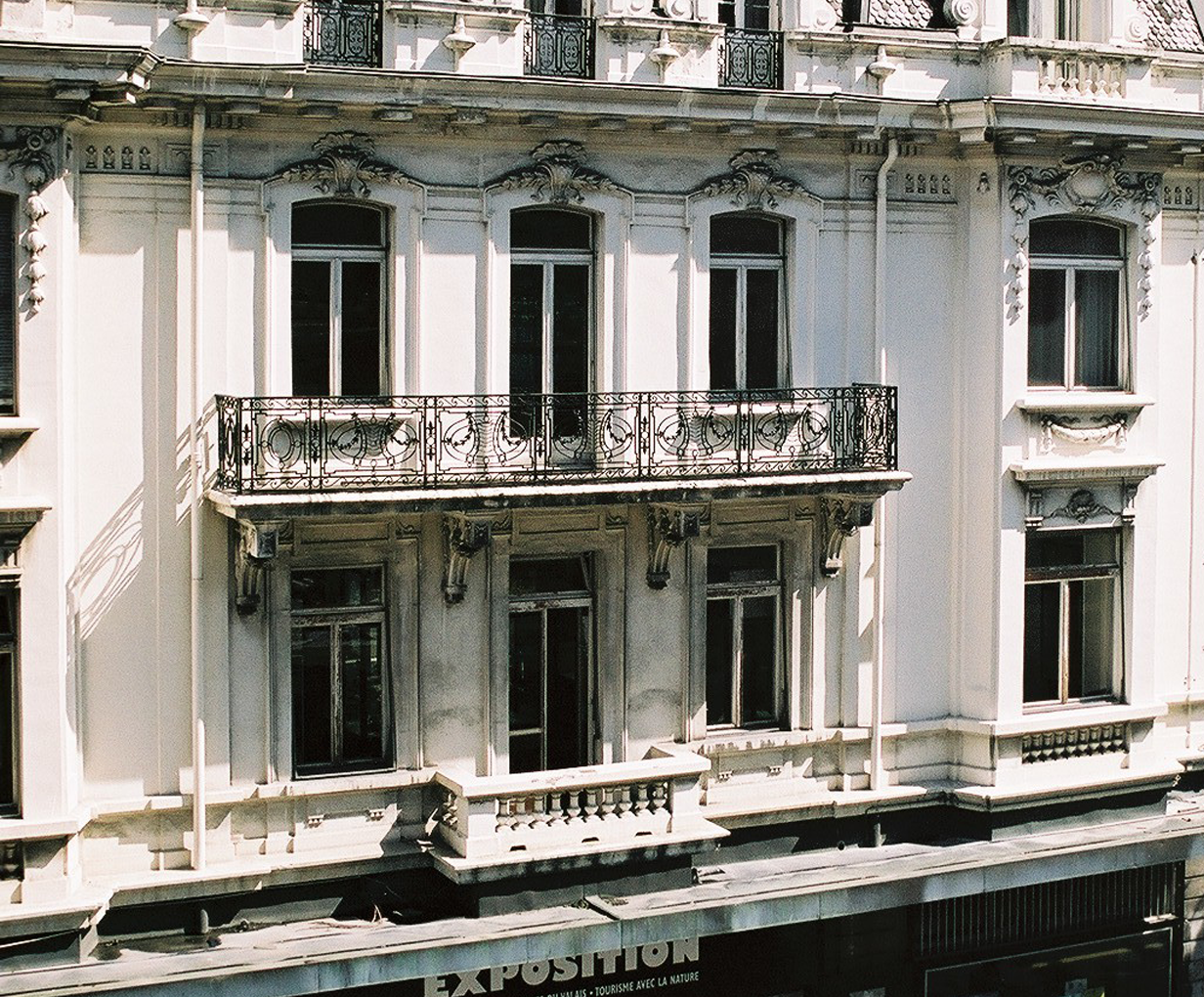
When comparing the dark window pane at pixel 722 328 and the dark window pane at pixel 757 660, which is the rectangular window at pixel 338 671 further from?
the dark window pane at pixel 722 328

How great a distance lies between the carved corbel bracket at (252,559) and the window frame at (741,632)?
491cm

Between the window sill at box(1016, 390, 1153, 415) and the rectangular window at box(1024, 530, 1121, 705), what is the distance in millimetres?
1418

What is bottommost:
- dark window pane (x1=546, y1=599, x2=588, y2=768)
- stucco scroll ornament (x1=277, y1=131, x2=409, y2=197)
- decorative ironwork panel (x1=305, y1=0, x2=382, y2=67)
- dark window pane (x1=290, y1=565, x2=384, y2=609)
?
dark window pane (x1=546, y1=599, x2=588, y2=768)

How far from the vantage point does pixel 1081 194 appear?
2258 centimetres

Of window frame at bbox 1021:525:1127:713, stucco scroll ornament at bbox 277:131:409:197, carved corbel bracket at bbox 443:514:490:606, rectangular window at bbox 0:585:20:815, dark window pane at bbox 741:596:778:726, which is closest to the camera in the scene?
rectangular window at bbox 0:585:20:815

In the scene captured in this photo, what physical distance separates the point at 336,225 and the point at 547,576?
166 inches

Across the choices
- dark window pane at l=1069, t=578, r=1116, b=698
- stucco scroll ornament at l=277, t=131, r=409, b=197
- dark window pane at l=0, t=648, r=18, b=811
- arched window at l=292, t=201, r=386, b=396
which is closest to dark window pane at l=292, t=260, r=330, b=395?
arched window at l=292, t=201, r=386, b=396

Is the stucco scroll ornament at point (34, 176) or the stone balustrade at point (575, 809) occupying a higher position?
the stucco scroll ornament at point (34, 176)

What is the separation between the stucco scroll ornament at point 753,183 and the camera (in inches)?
837

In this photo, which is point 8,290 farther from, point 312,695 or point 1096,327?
point 1096,327

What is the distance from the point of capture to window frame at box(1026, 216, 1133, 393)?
74.7 ft

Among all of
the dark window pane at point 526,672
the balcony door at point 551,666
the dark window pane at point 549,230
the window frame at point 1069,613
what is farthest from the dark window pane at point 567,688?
the window frame at point 1069,613

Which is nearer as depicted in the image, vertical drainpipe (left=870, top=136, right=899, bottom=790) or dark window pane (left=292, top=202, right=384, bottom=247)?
dark window pane (left=292, top=202, right=384, bottom=247)

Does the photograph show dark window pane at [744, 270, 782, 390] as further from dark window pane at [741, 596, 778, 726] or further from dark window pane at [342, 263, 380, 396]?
dark window pane at [342, 263, 380, 396]
